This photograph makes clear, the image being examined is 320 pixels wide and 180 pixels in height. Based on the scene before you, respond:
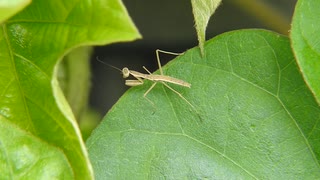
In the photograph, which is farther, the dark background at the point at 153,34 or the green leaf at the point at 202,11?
the dark background at the point at 153,34

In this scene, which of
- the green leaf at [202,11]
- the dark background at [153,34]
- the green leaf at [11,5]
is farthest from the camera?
the dark background at [153,34]

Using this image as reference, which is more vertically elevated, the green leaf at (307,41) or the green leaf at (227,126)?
the green leaf at (307,41)

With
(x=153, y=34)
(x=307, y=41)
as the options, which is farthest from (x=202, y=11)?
(x=153, y=34)

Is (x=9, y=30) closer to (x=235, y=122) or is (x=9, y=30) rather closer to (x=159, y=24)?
(x=235, y=122)

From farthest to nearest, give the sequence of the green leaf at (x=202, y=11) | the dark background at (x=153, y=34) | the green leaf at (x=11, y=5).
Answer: the dark background at (x=153, y=34)
the green leaf at (x=202, y=11)
the green leaf at (x=11, y=5)

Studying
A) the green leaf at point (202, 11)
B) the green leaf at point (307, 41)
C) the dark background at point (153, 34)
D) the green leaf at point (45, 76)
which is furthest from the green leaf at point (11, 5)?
the dark background at point (153, 34)

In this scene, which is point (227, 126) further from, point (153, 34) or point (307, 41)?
point (153, 34)

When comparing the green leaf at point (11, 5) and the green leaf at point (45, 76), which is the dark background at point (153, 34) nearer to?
the green leaf at point (45, 76)
